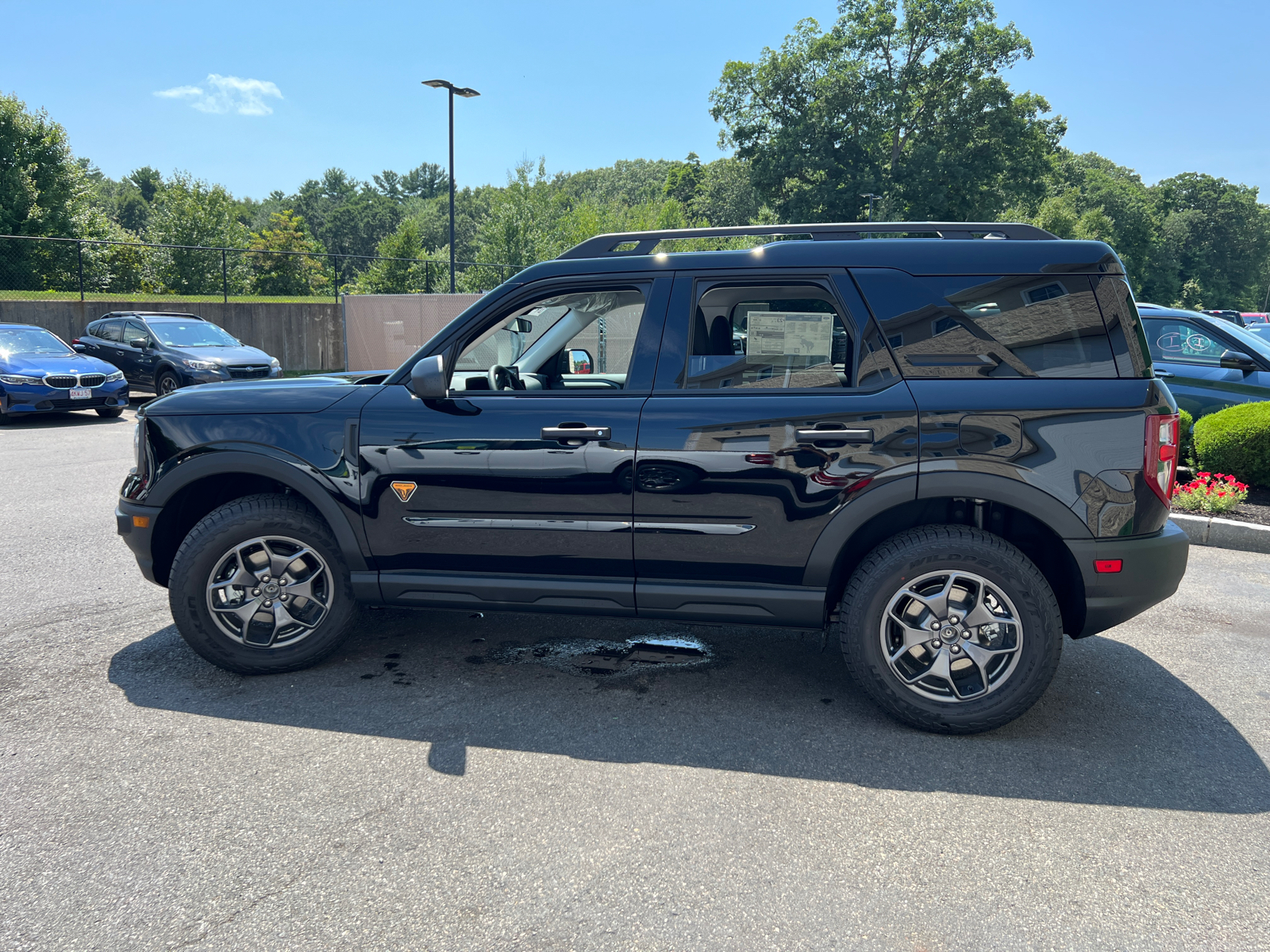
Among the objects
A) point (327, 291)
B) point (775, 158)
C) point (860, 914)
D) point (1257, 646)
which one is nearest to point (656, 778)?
point (860, 914)

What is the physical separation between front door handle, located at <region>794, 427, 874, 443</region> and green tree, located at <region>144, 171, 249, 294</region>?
2273cm

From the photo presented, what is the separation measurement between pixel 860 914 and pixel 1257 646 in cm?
343

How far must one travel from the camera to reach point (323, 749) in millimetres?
3336

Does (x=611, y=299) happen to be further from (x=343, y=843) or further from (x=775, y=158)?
(x=775, y=158)

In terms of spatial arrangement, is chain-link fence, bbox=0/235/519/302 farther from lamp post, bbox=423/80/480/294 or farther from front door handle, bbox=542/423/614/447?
front door handle, bbox=542/423/614/447

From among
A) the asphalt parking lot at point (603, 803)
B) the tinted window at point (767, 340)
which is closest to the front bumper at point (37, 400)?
the asphalt parking lot at point (603, 803)

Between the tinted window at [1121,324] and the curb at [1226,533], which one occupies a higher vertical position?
the tinted window at [1121,324]

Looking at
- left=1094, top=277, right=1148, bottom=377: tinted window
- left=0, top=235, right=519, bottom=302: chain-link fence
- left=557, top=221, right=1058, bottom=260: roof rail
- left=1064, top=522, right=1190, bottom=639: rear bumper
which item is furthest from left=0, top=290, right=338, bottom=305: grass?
left=1064, top=522, right=1190, bottom=639: rear bumper

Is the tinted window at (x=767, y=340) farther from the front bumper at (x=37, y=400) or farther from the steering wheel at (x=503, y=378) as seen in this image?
the front bumper at (x=37, y=400)

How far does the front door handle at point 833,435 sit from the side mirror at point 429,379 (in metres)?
1.49

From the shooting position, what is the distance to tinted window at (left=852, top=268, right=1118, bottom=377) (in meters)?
3.38

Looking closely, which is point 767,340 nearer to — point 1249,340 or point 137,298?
point 1249,340

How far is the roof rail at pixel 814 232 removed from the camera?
11.9 feet

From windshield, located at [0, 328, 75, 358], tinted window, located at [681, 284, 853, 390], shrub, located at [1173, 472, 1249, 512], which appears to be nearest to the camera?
tinted window, located at [681, 284, 853, 390]
